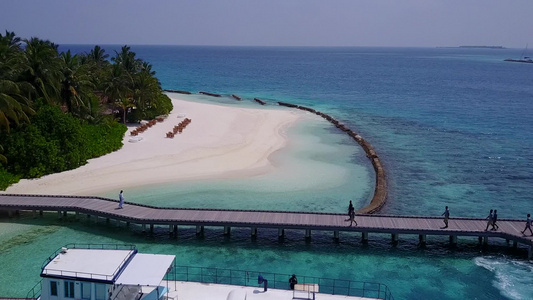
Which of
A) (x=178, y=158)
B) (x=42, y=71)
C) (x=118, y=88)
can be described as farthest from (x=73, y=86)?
(x=118, y=88)

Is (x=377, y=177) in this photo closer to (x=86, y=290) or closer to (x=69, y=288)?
(x=86, y=290)

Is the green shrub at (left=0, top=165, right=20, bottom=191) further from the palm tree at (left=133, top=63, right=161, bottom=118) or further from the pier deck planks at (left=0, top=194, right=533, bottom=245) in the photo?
the palm tree at (left=133, top=63, right=161, bottom=118)

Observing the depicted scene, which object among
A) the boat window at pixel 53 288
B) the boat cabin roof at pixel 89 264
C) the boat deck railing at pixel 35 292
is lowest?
the boat deck railing at pixel 35 292

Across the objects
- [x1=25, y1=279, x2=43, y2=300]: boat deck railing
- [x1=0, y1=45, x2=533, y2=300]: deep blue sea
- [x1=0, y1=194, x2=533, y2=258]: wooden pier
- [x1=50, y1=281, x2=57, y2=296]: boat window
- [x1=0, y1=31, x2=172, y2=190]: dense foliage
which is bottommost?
[x1=25, y1=279, x2=43, y2=300]: boat deck railing

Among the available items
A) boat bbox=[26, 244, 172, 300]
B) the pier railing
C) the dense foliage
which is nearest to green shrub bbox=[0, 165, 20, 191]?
the dense foliage

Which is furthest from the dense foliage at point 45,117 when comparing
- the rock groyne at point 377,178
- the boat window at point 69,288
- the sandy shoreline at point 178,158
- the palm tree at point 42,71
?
the rock groyne at point 377,178

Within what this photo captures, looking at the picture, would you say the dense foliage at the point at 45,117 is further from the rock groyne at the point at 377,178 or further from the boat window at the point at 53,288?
the rock groyne at the point at 377,178

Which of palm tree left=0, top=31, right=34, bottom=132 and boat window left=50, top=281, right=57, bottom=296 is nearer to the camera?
boat window left=50, top=281, right=57, bottom=296

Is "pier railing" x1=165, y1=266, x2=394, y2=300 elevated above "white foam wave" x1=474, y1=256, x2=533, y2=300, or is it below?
below
